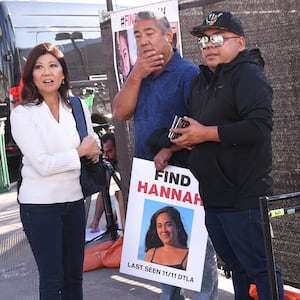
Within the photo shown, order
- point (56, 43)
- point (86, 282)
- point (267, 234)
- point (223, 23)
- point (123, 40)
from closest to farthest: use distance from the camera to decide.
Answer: point (267, 234), point (223, 23), point (123, 40), point (86, 282), point (56, 43)

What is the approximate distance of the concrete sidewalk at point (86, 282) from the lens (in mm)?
4586

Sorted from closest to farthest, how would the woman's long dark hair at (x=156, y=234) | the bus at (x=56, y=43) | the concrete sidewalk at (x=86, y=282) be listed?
the woman's long dark hair at (x=156, y=234)
the concrete sidewalk at (x=86, y=282)
the bus at (x=56, y=43)

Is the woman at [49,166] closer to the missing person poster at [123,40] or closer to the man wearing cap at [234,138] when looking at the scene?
the man wearing cap at [234,138]

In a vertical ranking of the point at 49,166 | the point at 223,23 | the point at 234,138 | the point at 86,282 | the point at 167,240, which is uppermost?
the point at 223,23

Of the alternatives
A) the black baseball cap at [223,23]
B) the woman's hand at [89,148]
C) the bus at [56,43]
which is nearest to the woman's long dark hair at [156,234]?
the woman's hand at [89,148]

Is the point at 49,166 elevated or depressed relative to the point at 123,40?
depressed

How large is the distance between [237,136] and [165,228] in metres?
1.03

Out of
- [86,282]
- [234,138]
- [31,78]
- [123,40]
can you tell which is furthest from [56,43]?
[234,138]

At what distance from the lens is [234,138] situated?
2752mm

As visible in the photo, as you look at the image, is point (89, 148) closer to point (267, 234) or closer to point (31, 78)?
point (31, 78)

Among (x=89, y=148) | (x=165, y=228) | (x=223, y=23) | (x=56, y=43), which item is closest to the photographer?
(x=223, y=23)

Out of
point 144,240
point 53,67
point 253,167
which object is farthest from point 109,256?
point 253,167

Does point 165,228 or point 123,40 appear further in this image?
point 123,40

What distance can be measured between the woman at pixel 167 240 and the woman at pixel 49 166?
0.43 metres
